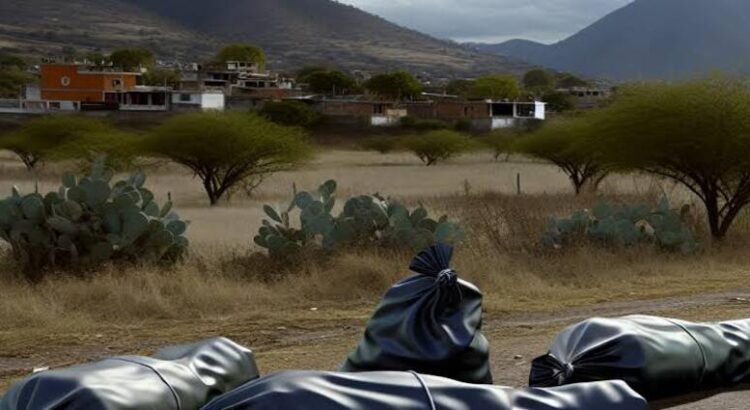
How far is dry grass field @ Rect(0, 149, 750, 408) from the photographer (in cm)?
1044

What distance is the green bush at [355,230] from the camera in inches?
587

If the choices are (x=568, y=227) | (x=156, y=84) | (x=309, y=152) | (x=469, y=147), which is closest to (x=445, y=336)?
(x=568, y=227)

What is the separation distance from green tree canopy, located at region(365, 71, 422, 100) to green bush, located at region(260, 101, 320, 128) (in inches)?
1130

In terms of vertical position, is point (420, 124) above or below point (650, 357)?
below

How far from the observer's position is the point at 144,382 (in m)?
5.67

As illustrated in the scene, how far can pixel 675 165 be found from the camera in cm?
2119

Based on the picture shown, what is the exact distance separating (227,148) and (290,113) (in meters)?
42.0

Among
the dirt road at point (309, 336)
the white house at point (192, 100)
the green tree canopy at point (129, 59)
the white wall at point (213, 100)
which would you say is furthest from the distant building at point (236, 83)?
the dirt road at point (309, 336)

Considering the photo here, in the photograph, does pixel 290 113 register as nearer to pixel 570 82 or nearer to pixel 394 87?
pixel 394 87

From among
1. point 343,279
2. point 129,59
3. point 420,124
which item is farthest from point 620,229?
point 129,59

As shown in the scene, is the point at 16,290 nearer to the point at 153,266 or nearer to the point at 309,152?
the point at 153,266

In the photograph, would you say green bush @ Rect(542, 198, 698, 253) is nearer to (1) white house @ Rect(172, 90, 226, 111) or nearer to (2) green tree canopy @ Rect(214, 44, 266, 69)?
(1) white house @ Rect(172, 90, 226, 111)

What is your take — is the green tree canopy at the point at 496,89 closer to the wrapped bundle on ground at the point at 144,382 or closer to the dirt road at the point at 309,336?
the dirt road at the point at 309,336

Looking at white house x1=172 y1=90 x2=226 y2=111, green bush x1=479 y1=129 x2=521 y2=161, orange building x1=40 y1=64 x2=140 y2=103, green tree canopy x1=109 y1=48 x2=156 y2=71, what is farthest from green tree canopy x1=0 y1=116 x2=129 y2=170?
green tree canopy x1=109 y1=48 x2=156 y2=71
